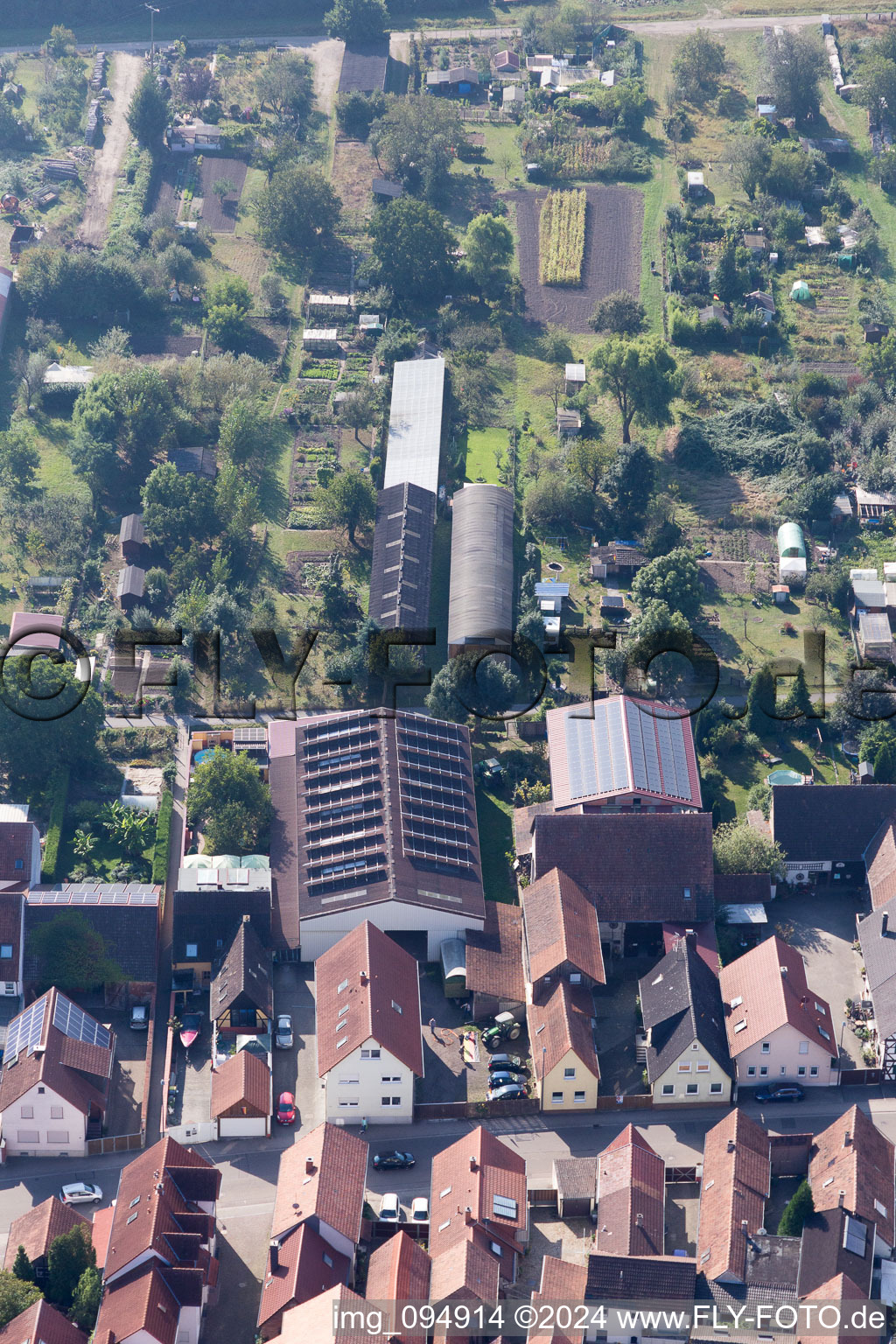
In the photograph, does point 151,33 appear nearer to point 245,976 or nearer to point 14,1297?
point 245,976

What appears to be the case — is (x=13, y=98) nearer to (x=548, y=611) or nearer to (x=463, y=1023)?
(x=548, y=611)

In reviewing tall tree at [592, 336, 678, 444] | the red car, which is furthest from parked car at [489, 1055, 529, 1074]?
tall tree at [592, 336, 678, 444]

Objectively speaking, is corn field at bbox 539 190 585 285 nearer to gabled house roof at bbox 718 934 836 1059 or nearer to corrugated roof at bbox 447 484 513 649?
corrugated roof at bbox 447 484 513 649

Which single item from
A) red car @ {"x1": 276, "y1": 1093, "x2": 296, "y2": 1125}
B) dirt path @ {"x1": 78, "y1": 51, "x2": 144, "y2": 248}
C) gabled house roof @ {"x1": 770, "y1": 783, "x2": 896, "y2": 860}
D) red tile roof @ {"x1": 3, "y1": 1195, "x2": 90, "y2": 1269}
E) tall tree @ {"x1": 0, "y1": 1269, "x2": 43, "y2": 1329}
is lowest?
tall tree @ {"x1": 0, "y1": 1269, "x2": 43, "y2": 1329}

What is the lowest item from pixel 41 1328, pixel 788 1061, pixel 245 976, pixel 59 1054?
pixel 41 1328

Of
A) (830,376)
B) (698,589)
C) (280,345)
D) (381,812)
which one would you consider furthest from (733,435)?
(381,812)

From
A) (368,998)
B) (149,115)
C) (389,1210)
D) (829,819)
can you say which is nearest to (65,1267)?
(389,1210)
